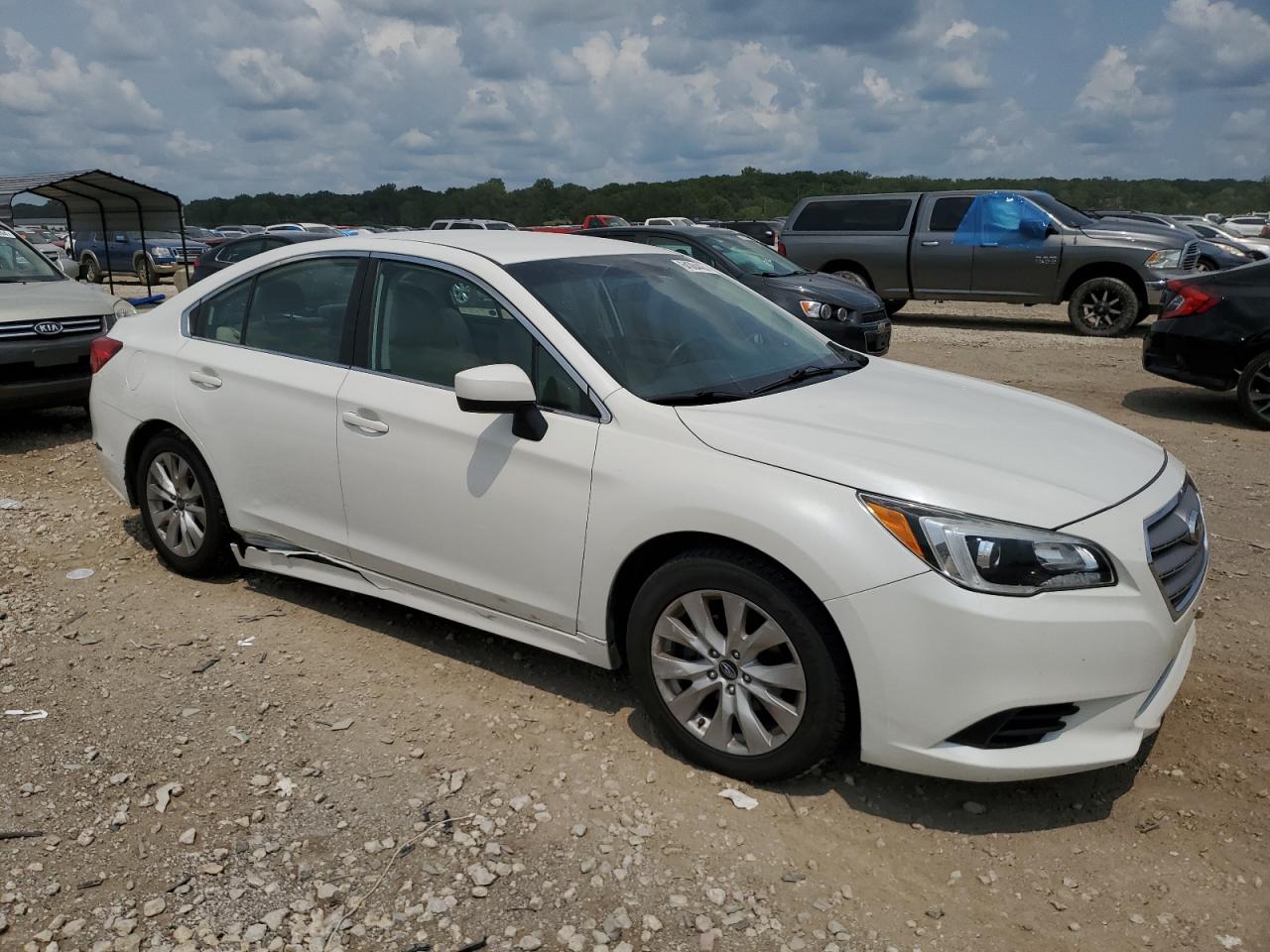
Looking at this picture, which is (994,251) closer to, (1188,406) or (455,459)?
(1188,406)

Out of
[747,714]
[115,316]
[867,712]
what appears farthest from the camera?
[115,316]

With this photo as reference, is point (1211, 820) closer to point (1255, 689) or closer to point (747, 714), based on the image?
point (1255, 689)

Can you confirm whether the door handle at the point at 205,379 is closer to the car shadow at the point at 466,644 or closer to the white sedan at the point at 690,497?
the white sedan at the point at 690,497

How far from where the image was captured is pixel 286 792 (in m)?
3.31

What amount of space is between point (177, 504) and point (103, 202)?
721 inches

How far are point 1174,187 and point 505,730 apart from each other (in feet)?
333

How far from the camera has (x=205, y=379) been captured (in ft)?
15.1

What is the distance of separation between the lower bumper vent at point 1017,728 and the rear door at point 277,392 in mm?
2479

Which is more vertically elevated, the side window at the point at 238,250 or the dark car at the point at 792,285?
the dark car at the point at 792,285

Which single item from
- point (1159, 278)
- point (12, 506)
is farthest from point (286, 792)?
point (1159, 278)

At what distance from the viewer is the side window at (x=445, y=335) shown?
11.9ft

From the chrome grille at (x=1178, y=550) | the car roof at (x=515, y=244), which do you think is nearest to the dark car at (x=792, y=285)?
the car roof at (x=515, y=244)

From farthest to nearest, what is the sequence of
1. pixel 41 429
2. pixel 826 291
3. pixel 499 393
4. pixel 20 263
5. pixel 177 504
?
pixel 826 291, pixel 20 263, pixel 41 429, pixel 177 504, pixel 499 393

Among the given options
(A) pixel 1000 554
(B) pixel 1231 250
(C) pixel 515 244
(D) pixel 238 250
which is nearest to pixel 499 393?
(C) pixel 515 244
